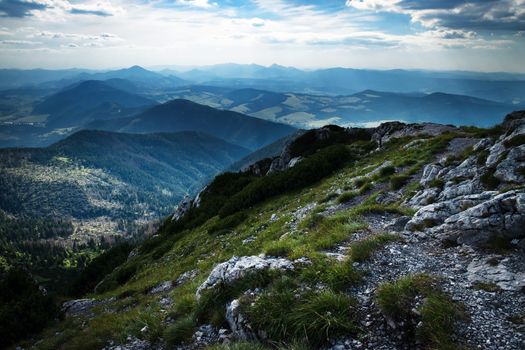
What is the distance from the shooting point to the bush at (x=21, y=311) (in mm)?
16656

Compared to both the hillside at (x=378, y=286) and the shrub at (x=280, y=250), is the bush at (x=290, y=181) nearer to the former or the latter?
the hillside at (x=378, y=286)

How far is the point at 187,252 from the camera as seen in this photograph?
1143 inches

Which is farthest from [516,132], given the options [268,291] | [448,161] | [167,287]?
[167,287]

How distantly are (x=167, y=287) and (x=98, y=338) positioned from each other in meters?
8.24

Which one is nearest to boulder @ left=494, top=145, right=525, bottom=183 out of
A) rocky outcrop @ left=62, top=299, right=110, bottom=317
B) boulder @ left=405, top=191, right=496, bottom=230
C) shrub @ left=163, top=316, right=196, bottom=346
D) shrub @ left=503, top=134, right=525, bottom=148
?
shrub @ left=503, top=134, right=525, bottom=148

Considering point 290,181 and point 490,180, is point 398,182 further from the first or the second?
point 290,181

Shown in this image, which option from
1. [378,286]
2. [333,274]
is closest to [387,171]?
[333,274]

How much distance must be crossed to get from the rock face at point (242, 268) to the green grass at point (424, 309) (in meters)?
3.31

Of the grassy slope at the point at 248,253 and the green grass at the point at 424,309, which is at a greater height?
the green grass at the point at 424,309

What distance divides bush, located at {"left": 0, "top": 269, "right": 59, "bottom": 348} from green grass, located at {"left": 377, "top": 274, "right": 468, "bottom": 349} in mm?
19075

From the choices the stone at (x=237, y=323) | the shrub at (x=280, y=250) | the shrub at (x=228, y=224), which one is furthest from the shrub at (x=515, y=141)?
the shrub at (x=228, y=224)

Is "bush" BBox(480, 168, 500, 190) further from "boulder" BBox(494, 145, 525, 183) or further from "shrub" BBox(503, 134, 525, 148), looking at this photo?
"shrub" BBox(503, 134, 525, 148)

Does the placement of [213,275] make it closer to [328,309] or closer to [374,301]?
[328,309]

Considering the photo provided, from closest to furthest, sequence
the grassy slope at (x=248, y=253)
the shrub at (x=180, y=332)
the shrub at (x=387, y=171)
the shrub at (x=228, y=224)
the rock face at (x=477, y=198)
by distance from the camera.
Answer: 1. the shrub at (x=180, y=332)
2. the grassy slope at (x=248, y=253)
3. the rock face at (x=477, y=198)
4. the shrub at (x=387, y=171)
5. the shrub at (x=228, y=224)
